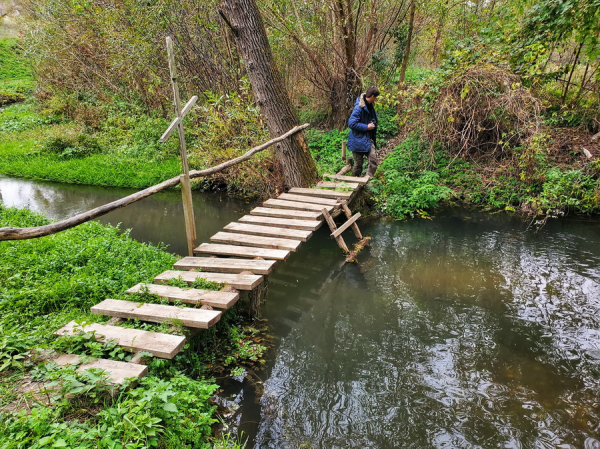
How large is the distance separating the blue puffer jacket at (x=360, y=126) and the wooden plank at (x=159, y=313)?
4732mm

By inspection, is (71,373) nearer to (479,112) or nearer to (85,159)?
(479,112)

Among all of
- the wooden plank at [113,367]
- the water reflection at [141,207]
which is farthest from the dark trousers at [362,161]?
the wooden plank at [113,367]

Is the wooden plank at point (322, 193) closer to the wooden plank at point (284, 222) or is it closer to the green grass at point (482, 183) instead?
the wooden plank at point (284, 222)

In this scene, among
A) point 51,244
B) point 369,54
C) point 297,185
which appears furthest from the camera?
point 369,54

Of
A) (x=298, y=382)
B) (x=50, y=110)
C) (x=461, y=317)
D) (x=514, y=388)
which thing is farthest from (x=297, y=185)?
(x=50, y=110)

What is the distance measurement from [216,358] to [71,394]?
161cm

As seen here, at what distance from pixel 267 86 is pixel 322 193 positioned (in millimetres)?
2225

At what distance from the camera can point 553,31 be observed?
7.86 meters

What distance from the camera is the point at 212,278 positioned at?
167 inches

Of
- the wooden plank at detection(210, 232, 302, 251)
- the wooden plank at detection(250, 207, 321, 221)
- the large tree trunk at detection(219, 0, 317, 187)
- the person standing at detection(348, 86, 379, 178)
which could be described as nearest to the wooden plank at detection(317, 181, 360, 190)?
the large tree trunk at detection(219, 0, 317, 187)

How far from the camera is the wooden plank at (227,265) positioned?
439cm

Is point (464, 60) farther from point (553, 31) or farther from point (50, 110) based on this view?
point (50, 110)

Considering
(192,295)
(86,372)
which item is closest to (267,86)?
(192,295)

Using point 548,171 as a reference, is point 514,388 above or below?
below
